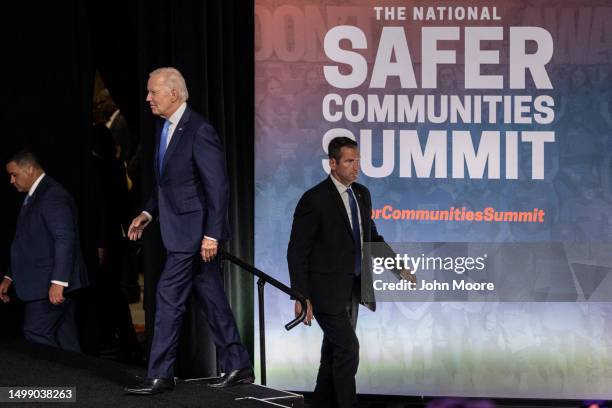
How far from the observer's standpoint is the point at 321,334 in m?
7.34

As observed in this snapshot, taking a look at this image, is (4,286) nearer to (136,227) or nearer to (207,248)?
(136,227)

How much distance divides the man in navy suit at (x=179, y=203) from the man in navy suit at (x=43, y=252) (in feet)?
4.96

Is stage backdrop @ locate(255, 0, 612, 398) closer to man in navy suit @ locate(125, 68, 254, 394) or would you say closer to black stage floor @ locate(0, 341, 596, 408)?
black stage floor @ locate(0, 341, 596, 408)

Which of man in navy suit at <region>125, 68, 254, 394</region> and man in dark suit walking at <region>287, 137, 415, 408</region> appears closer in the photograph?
man in navy suit at <region>125, 68, 254, 394</region>

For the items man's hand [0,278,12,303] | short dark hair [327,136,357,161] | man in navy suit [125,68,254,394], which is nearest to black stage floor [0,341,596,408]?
man in navy suit [125,68,254,394]

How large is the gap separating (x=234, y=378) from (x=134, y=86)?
3177mm

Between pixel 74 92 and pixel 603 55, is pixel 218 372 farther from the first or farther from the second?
pixel 603 55

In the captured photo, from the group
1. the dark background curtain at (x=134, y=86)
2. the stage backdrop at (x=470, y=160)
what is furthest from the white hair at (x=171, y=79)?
the stage backdrop at (x=470, y=160)

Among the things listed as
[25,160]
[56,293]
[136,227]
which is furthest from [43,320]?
[136,227]

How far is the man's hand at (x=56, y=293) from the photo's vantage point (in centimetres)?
638

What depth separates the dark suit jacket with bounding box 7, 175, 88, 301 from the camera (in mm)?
6453

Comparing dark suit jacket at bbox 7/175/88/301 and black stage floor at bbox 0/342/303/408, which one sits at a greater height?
dark suit jacket at bbox 7/175/88/301

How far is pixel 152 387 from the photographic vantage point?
4.98 meters

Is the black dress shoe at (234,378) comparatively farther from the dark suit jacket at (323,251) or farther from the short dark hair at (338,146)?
the short dark hair at (338,146)
